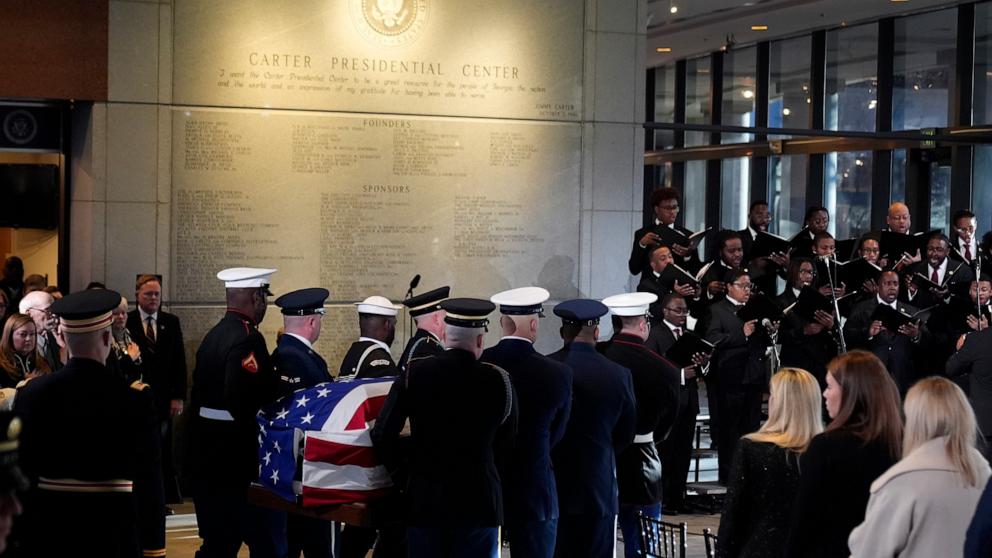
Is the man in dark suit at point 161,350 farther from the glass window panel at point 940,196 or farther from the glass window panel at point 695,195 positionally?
the glass window panel at point 695,195

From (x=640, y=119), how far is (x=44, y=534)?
6.70 metres

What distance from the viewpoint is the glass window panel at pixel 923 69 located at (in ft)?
50.0

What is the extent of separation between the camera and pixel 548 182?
1009 cm

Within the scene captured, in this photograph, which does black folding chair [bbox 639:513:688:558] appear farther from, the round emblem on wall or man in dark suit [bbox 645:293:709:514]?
the round emblem on wall

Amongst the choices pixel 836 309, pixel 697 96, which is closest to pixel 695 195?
pixel 697 96

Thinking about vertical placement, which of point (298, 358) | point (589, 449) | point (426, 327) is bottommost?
point (589, 449)

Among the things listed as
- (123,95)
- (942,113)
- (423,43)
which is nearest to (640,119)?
(423,43)

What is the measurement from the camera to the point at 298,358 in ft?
20.7

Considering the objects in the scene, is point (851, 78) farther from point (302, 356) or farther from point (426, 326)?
point (302, 356)

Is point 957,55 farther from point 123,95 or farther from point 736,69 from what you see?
point 123,95

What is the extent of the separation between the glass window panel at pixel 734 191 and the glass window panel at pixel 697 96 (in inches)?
20.8

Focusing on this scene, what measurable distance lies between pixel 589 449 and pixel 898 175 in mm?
10790

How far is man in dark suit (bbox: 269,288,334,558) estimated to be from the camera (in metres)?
6.28

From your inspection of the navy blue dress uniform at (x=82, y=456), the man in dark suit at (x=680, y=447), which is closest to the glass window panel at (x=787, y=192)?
the man in dark suit at (x=680, y=447)
